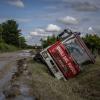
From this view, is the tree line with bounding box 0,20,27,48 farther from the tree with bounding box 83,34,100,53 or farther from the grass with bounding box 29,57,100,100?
the grass with bounding box 29,57,100,100

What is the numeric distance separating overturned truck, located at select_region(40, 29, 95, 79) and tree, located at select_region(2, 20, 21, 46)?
356ft

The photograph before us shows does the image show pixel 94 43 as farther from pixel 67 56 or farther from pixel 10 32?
pixel 10 32

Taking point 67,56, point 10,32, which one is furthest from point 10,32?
point 67,56

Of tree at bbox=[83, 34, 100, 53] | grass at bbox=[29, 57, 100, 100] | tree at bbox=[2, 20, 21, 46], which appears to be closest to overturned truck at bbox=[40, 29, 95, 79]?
grass at bbox=[29, 57, 100, 100]

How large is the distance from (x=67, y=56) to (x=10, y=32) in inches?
4405

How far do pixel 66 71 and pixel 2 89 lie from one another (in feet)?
19.5

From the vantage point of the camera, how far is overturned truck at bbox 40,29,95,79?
22.4 metres

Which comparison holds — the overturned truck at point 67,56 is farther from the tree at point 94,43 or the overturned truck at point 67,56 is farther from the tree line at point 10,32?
the tree line at point 10,32

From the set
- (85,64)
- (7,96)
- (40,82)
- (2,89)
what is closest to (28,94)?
(7,96)

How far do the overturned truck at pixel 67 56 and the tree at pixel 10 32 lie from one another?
356 feet

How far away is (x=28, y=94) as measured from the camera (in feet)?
51.3

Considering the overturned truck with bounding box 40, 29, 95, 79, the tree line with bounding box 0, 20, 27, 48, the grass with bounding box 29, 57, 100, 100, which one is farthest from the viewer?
the tree line with bounding box 0, 20, 27, 48

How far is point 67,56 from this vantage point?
22.8 meters

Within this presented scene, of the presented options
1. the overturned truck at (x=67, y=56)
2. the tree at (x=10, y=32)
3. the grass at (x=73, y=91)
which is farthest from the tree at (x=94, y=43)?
the tree at (x=10, y=32)
